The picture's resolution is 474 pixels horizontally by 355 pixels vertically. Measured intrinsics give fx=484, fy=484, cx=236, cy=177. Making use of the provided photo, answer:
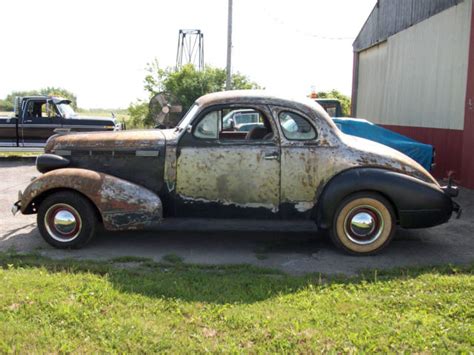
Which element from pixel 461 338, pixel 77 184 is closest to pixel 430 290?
pixel 461 338

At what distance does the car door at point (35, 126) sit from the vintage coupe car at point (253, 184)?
410 inches

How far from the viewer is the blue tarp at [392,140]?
8.95 m

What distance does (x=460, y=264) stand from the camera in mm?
5379

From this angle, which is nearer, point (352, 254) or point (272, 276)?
point (272, 276)

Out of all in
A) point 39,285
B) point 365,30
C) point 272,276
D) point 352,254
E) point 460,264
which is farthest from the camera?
point 365,30

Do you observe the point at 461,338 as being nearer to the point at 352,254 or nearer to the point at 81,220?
the point at 352,254

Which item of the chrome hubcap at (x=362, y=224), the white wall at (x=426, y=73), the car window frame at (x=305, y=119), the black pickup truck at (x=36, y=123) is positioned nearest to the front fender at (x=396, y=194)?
the chrome hubcap at (x=362, y=224)

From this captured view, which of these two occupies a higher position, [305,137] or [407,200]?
[305,137]

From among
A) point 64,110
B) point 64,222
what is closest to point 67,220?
point 64,222

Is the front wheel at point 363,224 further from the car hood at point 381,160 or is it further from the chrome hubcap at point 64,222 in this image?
the chrome hubcap at point 64,222

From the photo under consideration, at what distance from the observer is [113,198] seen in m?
5.66

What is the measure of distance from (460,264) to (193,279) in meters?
2.98

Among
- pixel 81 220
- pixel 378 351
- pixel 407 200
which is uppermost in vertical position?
pixel 407 200

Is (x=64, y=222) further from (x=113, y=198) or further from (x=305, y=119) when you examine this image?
(x=305, y=119)
